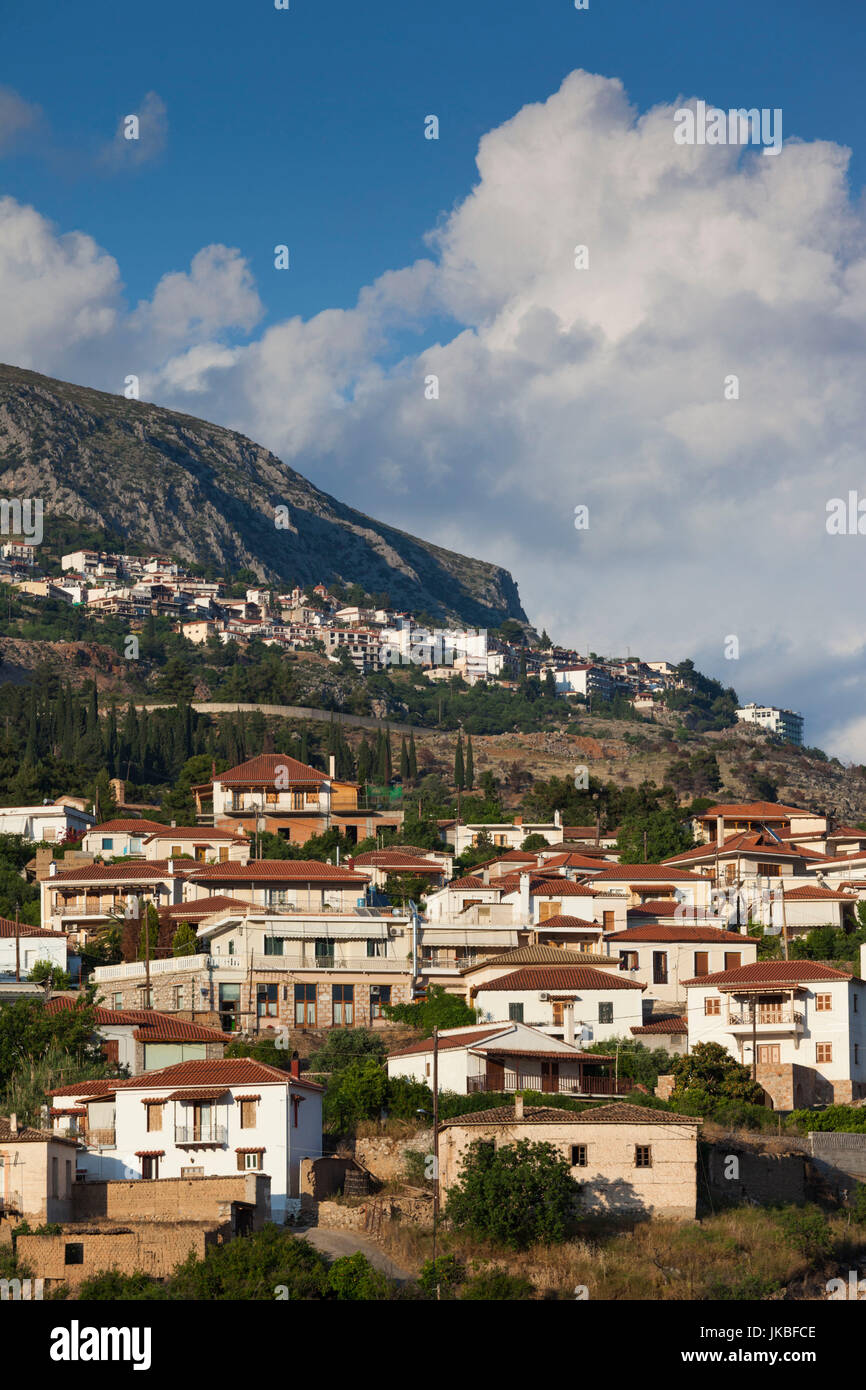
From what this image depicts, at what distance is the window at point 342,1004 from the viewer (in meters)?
63.7

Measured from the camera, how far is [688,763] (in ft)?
499

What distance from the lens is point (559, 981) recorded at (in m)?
61.1

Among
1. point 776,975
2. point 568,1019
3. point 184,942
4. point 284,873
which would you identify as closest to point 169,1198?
point 568,1019

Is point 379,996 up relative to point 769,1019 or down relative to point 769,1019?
up

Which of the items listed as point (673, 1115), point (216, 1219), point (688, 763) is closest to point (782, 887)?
point (673, 1115)

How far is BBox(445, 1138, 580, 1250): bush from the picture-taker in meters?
44.6

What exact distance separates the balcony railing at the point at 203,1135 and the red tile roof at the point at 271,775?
186 ft

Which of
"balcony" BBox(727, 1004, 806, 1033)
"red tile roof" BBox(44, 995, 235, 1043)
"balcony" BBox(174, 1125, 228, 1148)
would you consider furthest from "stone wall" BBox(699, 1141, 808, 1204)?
"red tile roof" BBox(44, 995, 235, 1043)

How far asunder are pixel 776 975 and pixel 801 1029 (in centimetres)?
196

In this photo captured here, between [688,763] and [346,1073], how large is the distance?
101 m

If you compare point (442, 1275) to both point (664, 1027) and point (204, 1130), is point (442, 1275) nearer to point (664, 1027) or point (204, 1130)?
point (204, 1130)

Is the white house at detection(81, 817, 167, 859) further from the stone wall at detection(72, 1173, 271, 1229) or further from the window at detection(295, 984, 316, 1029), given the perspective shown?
the stone wall at detection(72, 1173, 271, 1229)

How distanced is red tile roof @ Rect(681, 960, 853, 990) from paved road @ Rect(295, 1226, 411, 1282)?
19.5 m
